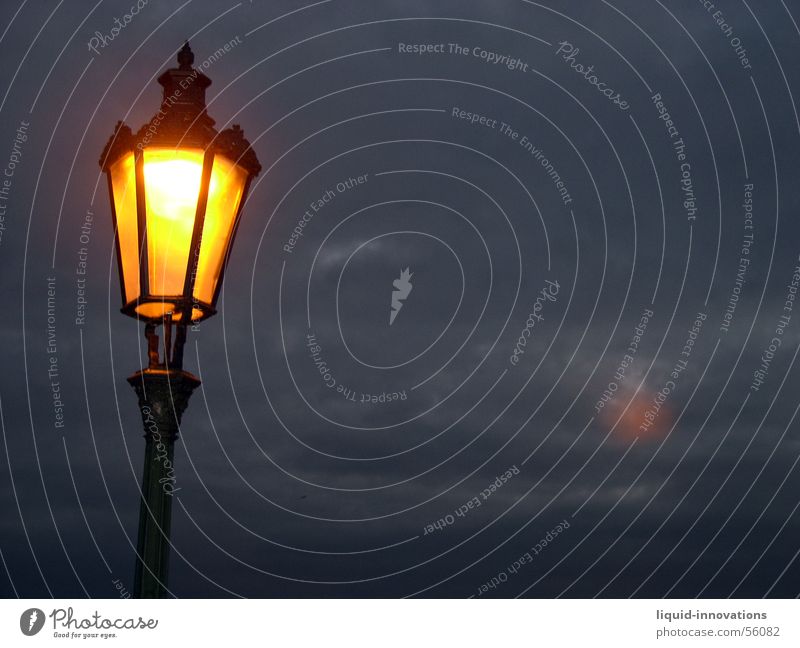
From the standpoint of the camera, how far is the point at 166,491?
598 cm

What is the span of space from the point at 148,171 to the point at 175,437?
1782 millimetres

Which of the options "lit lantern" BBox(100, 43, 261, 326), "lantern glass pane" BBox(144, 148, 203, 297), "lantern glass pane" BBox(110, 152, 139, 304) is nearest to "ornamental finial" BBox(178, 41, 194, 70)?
"lit lantern" BBox(100, 43, 261, 326)

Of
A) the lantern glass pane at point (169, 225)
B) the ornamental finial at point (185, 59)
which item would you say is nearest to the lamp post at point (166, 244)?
the lantern glass pane at point (169, 225)

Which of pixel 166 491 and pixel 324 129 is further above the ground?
pixel 324 129

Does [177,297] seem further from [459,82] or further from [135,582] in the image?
[459,82]

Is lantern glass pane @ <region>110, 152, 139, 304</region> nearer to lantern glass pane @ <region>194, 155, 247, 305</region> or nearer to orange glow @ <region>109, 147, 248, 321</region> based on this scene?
orange glow @ <region>109, 147, 248, 321</region>

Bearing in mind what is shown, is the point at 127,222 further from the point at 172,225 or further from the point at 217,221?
the point at 217,221

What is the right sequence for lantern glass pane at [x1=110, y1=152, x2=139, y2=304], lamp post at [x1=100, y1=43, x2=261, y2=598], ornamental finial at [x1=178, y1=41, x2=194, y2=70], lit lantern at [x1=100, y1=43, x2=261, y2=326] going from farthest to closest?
ornamental finial at [x1=178, y1=41, x2=194, y2=70] < lantern glass pane at [x1=110, y1=152, x2=139, y2=304] < lit lantern at [x1=100, y1=43, x2=261, y2=326] < lamp post at [x1=100, y1=43, x2=261, y2=598]

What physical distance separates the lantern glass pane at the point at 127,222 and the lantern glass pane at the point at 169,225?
0.60 ft

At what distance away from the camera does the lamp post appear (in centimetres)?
598

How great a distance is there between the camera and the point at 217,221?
6.31 meters

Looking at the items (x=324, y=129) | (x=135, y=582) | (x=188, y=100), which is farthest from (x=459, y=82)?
(x=135, y=582)

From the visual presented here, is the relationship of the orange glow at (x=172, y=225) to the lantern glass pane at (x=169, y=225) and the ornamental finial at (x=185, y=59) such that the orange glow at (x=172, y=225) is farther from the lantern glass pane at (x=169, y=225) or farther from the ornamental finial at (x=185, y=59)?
the ornamental finial at (x=185, y=59)
